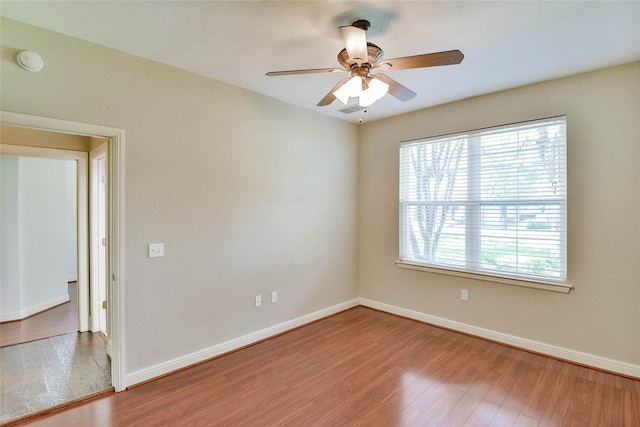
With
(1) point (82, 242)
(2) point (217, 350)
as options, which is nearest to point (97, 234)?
(1) point (82, 242)

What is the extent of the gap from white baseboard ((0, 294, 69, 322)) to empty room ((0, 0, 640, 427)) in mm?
172

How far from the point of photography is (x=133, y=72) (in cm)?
247

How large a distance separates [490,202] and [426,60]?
2.08 m

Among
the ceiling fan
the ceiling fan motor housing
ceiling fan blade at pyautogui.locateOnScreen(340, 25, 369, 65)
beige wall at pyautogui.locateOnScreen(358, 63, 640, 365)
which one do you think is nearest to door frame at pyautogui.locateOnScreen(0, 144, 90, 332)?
the ceiling fan

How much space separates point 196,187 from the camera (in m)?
2.84

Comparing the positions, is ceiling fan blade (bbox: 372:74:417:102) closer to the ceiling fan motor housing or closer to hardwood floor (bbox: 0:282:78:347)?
the ceiling fan motor housing

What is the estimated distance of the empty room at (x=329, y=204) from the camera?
81.2 inches

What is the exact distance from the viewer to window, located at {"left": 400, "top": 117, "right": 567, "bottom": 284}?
2949 mm

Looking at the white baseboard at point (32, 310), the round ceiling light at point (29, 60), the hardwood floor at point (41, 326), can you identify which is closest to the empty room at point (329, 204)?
the round ceiling light at point (29, 60)

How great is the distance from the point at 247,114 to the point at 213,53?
0.81 m

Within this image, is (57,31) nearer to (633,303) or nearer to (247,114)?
(247,114)

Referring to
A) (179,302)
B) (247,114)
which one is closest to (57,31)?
(247,114)

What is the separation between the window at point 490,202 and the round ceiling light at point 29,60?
3.54m

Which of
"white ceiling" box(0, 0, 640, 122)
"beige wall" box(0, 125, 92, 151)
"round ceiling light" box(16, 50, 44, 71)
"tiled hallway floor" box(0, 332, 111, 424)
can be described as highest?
"white ceiling" box(0, 0, 640, 122)
